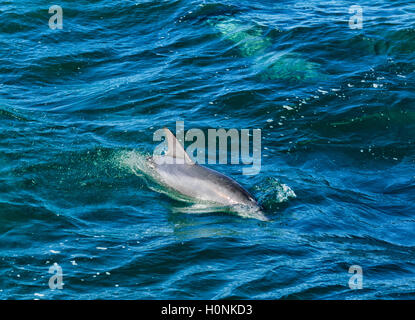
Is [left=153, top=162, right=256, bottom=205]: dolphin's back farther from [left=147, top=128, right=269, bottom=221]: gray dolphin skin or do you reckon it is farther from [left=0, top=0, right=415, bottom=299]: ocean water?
[left=0, top=0, right=415, bottom=299]: ocean water

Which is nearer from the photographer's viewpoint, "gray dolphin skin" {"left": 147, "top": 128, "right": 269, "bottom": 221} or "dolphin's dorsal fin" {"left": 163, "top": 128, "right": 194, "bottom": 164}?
"gray dolphin skin" {"left": 147, "top": 128, "right": 269, "bottom": 221}

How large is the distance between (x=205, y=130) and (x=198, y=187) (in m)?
3.66

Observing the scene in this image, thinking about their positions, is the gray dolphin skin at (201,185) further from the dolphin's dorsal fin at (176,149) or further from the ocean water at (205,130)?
the ocean water at (205,130)

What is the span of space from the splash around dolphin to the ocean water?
23 centimetres

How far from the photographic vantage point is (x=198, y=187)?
12305mm

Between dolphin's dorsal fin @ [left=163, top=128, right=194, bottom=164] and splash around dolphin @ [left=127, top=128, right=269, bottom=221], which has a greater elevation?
dolphin's dorsal fin @ [left=163, top=128, right=194, bottom=164]

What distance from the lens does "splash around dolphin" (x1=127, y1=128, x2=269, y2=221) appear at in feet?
39.6

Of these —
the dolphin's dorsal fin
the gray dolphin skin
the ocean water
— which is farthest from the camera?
the dolphin's dorsal fin

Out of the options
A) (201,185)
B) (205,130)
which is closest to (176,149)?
(201,185)

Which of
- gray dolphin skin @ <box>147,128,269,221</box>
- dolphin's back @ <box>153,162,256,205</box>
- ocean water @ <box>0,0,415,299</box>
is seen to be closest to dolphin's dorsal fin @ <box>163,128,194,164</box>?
gray dolphin skin @ <box>147,128,269,221</box>

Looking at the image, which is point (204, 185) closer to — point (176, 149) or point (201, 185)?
point (201, 185)

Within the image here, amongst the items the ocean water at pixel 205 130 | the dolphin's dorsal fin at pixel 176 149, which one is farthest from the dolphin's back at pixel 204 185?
the ocean water at pixel 205 130

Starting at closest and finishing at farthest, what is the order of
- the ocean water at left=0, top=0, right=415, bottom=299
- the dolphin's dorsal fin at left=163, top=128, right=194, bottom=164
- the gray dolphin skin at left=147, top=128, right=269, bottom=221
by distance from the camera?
the ocean water at left=0, top=0, right=415, bottom=299 → the gray dolphin skin at left=147, top=128, right=269, bottom=221 → the dolphin's dorsal fin at left=163, top=128, right=194, bottom=164

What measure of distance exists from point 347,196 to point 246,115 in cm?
422
